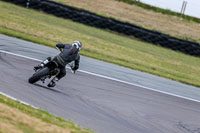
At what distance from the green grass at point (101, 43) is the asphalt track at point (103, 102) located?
5.16 metres

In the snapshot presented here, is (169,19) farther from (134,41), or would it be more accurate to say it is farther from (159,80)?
(159,80)

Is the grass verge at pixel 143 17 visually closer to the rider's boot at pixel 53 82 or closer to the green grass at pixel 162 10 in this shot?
the green grass at pixel 162 10

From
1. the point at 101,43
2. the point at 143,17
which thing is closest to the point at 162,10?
the point at 143,17

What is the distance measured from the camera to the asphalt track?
8.98 meters

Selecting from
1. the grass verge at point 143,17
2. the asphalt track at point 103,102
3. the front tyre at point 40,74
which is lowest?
the asphalt track at point 103,102

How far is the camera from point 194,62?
24188 mm

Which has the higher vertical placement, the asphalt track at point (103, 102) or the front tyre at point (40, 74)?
the front tyre at point (40, 74)

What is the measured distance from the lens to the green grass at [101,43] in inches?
759

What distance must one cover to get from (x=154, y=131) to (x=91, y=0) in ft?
90.1

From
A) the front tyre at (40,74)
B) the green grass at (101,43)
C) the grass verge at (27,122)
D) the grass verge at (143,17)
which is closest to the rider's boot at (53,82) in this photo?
the front tyre at (40,74)

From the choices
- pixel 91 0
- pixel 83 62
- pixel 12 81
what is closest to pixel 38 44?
pixel 83 62

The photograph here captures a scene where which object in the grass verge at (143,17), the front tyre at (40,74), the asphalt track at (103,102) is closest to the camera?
the asphalt track at (103,102)

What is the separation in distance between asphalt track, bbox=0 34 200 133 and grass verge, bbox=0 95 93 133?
1181 mm

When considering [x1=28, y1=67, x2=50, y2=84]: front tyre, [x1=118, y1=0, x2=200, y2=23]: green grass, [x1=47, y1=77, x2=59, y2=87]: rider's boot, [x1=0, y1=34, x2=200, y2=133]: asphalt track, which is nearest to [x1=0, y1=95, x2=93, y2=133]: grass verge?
[x1=0, y1=34, x2=200, y2=133]: asphalt track
